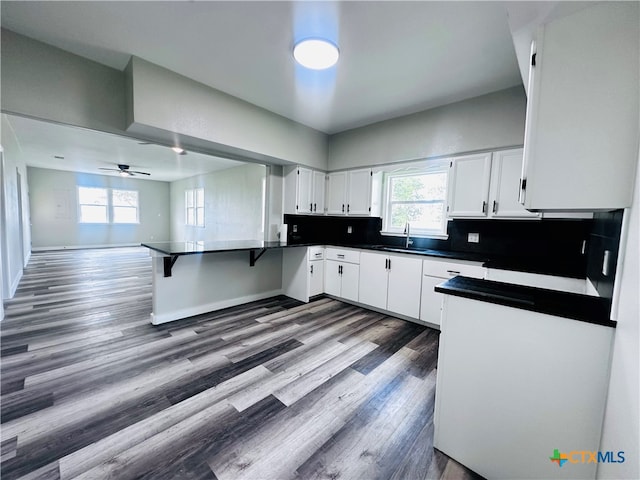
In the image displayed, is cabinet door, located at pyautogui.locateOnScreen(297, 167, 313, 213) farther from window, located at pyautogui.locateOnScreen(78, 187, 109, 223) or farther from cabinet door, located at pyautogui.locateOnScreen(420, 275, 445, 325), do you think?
window, located at pyautogui.locateOnScreen(78, 187, 109, 223)

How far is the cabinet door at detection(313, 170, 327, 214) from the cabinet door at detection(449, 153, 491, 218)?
199 cm

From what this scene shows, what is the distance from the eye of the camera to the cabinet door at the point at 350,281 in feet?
12.3

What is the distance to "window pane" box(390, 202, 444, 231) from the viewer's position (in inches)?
140

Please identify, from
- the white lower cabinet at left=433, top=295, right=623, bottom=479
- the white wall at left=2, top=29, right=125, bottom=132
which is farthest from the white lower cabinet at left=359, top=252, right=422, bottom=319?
the white wall at left=2, top=29, right=125, bottom=132

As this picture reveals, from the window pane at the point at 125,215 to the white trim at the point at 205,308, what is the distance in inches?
335

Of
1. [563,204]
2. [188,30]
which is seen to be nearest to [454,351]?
[563,204]

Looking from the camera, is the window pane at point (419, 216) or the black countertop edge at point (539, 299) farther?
the window pane at point (419, 216)

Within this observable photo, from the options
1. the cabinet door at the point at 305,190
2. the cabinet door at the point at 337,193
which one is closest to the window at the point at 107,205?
the cabinet door at the point at 305,190

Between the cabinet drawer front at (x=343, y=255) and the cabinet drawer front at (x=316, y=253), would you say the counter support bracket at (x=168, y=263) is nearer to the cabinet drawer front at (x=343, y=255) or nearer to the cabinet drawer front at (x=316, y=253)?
the cabinet drawer front at (x=316, y=253)

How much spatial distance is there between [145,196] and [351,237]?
365 inches

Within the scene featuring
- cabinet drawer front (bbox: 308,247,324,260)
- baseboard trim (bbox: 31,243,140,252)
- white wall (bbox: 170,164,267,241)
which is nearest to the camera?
cabinet drawer front (bbox: 308,247,324,260)

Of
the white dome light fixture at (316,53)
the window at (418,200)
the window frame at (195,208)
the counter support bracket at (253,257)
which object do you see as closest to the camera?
the white dome light fixture at (316,53)

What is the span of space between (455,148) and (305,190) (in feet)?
7.07

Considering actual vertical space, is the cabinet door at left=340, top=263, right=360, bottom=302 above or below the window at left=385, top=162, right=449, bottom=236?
below
